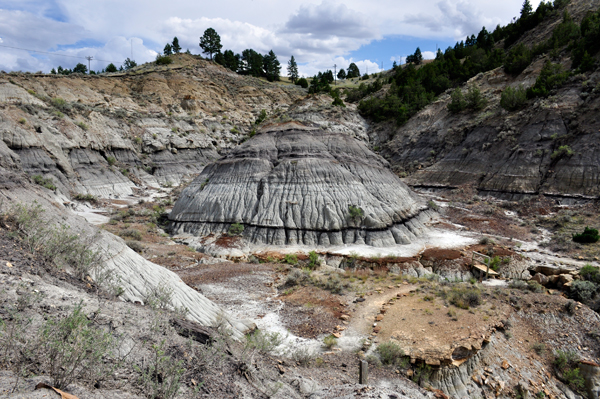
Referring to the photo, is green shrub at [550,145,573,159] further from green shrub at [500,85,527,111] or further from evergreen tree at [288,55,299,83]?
evergreen tree at [288,55,299,83]

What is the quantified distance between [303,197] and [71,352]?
22.4 m

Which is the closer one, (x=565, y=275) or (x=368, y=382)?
(x=368, y=382)

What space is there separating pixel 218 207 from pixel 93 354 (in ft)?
74.5

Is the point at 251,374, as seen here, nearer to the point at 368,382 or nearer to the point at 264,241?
the point at 368,382

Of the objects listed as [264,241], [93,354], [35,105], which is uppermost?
[35,105]

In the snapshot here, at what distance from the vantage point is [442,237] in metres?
25.7

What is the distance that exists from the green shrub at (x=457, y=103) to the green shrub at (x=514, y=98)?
672 cm

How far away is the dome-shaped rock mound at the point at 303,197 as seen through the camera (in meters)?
24.9

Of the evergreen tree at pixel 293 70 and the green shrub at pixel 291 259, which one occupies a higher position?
the evergreen tree at pixel 293 70

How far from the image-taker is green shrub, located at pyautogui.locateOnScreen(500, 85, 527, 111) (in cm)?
4228

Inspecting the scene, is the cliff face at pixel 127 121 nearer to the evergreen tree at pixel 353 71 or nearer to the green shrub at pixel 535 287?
the green shrub at pixel 535 287

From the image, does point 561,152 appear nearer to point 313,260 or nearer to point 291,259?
point 313,260

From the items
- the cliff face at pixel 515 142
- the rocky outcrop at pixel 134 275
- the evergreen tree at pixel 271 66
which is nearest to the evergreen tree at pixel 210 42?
the evergreen tree at pixel 271 66

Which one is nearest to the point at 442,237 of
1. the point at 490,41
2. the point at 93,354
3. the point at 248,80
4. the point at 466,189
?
the point at 466,189
